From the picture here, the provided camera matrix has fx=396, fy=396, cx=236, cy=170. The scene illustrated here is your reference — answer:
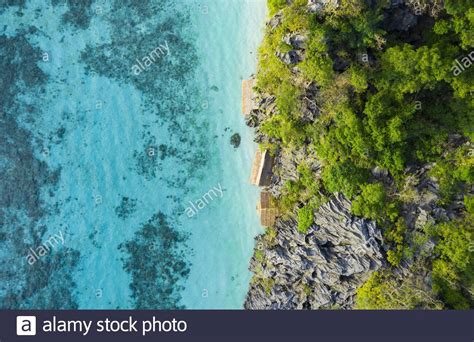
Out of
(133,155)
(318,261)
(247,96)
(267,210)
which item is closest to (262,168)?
(267,210)

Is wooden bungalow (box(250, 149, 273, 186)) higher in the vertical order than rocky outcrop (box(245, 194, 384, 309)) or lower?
higher

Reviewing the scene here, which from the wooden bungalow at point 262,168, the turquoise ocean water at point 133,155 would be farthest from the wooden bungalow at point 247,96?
the wooden bungalow at point 262,168

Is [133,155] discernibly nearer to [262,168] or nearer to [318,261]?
[262,168]

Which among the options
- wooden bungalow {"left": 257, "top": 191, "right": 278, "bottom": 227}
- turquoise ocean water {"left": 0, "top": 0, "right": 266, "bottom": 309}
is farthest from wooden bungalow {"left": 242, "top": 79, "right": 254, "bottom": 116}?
wooden bungalow {"left": 257, "top": 191, "right": 278, "bottom": 227}

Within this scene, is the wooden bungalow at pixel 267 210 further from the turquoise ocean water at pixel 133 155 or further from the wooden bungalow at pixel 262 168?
the turquoise ocean water at pixel 133 155

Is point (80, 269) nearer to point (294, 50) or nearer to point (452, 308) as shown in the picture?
point (294, 50)

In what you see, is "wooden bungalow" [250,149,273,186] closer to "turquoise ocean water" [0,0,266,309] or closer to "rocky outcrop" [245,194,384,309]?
"turquoise ocean water" [0,0,266,309]
